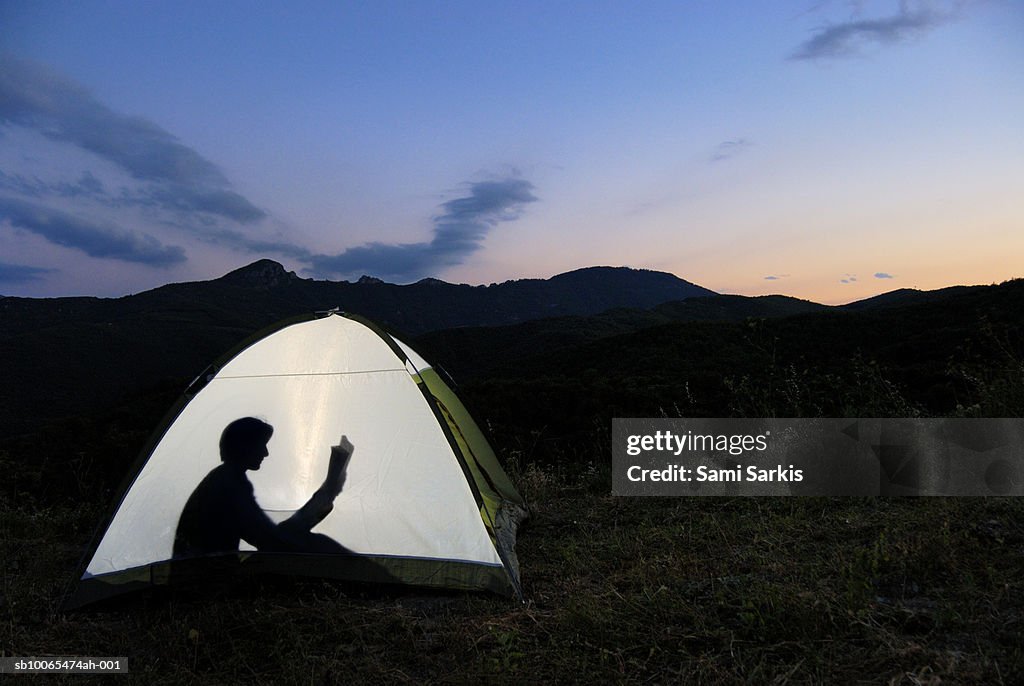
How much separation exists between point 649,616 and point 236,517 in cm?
309

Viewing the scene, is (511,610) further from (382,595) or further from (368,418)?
(368,418)

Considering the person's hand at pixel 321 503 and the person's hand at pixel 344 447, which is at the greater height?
the person's hand at pixel 344 447

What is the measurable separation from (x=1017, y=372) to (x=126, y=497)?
24.8ft

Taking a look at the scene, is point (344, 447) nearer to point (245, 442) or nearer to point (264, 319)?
point (245, 442)

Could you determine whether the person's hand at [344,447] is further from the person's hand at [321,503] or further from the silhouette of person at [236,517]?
the person's hand at [321,503]

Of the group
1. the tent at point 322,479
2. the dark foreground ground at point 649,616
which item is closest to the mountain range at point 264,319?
the tent at point 322,479

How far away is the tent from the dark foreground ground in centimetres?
20

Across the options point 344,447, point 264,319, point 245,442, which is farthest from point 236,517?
point 264,319

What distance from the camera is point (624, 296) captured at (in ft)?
441

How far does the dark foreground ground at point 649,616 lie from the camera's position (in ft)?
9.50

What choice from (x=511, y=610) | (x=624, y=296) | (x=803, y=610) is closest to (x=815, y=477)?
(x=803, y=610)

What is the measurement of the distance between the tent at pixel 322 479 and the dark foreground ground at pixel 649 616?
0.65ft

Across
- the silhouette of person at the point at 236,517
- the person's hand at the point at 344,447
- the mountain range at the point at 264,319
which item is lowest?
the silhouette of person at the point at 236,517

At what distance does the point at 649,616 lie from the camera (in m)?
3.43
